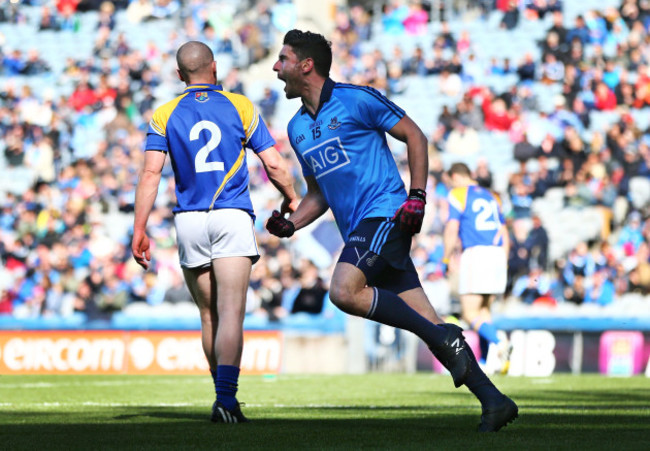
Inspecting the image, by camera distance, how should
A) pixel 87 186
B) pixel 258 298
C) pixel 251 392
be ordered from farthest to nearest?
pixel 87 186 < pixel 258 298 < pixel 251 392

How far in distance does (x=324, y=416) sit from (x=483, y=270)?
5756 millimetres

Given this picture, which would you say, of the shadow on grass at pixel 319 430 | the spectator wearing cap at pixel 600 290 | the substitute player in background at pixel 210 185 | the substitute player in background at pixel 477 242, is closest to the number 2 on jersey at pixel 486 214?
the substitute player in background at pixel 477 242

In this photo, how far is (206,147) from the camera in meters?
6.99

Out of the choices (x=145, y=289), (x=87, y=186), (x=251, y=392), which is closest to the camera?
(x=251, y=392)

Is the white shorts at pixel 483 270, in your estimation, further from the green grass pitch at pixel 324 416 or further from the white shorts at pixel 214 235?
the white shorts at pixel 214 235

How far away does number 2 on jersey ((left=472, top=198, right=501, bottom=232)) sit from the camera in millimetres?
12719

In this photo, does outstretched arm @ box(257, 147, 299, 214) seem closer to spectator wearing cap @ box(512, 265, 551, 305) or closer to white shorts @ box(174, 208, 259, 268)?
white shorts @ box(174, 208, 259, 268)

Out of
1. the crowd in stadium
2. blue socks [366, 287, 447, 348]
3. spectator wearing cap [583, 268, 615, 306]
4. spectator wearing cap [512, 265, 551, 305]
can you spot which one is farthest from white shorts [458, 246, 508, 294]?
blue socks [366, 287, 447, 348]

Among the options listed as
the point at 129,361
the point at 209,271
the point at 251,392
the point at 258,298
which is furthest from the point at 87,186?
the point at 209,271

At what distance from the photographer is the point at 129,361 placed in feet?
53.1

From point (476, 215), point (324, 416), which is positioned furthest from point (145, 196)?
point (476, 215)

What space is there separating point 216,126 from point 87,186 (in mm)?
16761

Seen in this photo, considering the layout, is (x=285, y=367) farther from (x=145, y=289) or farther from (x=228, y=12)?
(x=228, y=12)

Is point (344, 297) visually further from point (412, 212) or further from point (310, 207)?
point (310, 207)
